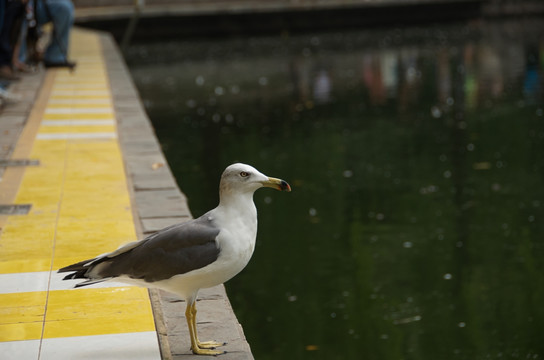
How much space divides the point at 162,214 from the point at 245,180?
2.41 metres

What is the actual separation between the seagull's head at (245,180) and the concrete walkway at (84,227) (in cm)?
71

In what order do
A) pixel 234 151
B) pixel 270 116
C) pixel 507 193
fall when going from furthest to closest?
pixel 270 116 < pixel 234 151 < pixel 507 193

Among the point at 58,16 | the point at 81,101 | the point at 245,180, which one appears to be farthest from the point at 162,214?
the point at 58,16

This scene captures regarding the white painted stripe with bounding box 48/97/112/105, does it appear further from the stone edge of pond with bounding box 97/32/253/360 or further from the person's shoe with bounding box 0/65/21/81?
the person's shoe with bounding box 0/65/21/81

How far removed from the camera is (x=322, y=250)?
26.6 ft

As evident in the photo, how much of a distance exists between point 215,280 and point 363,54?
20814mm

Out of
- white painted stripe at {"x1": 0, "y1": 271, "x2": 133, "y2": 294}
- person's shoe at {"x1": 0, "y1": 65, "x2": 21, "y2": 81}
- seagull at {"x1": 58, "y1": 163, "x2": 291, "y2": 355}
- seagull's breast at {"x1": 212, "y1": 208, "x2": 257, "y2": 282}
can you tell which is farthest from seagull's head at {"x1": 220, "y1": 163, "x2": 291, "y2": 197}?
person's shoe at {"x1": 0, "y1": 65, "x2": 21, "y2": 81}

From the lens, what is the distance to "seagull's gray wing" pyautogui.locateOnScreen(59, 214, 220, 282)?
12.6 ft

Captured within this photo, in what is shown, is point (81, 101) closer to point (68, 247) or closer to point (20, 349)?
point (68, 247)

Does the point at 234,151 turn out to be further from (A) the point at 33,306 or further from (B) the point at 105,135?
(A) the point at 33,306

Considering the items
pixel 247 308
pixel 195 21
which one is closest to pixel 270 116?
pixel 247 308

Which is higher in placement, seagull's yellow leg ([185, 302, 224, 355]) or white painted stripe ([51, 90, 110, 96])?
seagull's yellow leg ([185, 302, 224, 355])

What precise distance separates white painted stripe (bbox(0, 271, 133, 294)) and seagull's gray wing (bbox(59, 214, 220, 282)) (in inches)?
36.3

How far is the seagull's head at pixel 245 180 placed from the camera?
389 cm
